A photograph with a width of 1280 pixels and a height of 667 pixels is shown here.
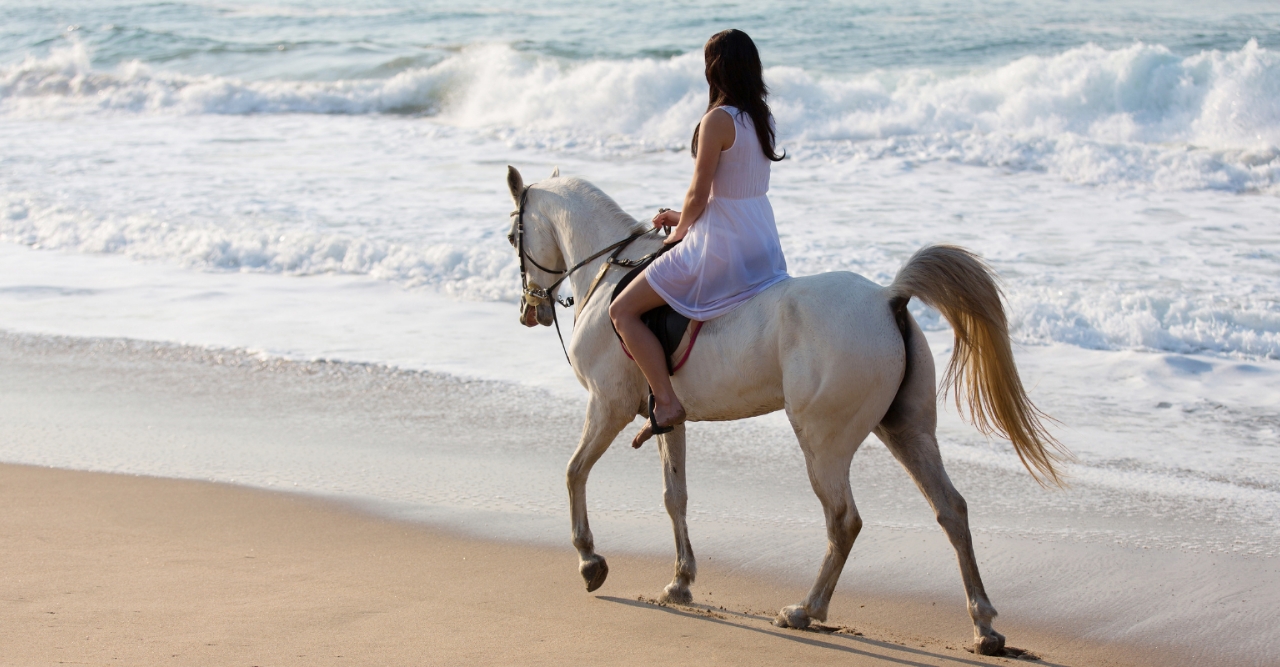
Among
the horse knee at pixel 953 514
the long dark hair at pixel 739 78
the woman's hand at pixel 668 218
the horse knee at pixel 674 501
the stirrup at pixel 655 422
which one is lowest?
the horse knee at pixel 674 501

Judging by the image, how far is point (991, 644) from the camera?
154 inches

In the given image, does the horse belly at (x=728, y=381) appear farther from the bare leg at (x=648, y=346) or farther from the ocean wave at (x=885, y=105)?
the ocean wave at (x=885, y=105)

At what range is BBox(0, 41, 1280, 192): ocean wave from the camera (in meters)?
15.1

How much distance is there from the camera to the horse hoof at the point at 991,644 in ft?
12.8

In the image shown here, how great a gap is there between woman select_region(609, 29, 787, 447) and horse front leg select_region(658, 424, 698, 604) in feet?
1.32

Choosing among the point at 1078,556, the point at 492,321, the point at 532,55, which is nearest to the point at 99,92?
the point at 532,55

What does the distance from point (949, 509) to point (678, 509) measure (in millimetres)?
1162

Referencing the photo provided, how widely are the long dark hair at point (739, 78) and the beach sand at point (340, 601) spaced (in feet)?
5.92

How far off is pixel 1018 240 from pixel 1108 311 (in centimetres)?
291

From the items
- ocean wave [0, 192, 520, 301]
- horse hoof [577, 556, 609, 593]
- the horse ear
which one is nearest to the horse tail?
horse hoof [577, 556, 609, 593]

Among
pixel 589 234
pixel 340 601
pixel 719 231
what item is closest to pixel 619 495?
pixel 589 234

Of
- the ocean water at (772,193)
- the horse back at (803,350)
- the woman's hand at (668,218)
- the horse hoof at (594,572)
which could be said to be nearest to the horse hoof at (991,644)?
the horse back at (803,350)

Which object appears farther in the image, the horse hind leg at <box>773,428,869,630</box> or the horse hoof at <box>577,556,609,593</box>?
the horse hoof at <box>577,556,609,593</box>

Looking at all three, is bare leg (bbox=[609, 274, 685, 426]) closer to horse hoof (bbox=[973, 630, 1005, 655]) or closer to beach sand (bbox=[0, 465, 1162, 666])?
beach sand (bbox=[0, 465, 1162, 666])
